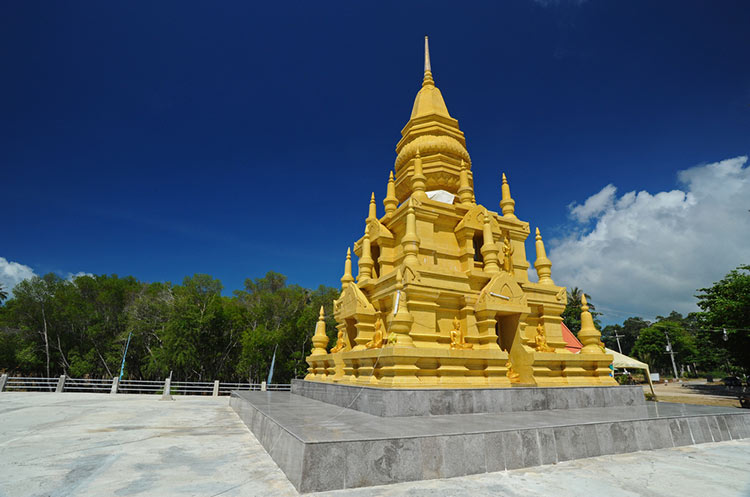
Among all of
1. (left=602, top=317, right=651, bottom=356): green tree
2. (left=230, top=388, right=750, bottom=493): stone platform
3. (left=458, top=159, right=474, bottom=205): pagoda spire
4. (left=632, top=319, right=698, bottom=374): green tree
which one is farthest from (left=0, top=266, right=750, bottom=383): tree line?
(left=602, top=317, right=651, bottom=356): green tree

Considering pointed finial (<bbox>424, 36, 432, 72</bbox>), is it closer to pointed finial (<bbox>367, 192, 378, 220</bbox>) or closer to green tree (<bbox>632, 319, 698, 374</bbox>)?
pointed finial (<bbox>367, 192, 378, 220</bbox>)

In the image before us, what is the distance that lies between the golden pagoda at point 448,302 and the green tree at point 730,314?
21899 mm

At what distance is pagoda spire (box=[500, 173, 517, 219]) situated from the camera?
44.1 feet

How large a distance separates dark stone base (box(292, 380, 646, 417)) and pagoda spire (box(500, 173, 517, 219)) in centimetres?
619

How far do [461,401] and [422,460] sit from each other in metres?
3.68

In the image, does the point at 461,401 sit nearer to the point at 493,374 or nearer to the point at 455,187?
the point at 493,374

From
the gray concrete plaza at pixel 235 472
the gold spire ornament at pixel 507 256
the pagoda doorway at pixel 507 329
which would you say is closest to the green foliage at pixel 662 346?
the gold spire ornament at pixel 507 256

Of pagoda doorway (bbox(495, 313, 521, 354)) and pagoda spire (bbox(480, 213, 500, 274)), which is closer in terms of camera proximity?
pagoda doorway (bbox(495, 313, 521, 354))

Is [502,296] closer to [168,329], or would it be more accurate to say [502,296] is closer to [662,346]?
[168,329]

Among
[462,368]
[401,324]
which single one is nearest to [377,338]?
[401,324]

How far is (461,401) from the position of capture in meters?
7.95

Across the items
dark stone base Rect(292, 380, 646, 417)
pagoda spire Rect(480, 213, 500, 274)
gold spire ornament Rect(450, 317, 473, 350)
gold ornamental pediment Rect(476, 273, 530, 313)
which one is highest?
pagoda spire Rect(480, 213, 500, 274)

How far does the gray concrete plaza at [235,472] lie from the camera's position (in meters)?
4.07

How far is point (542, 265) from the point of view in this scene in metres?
12.9
